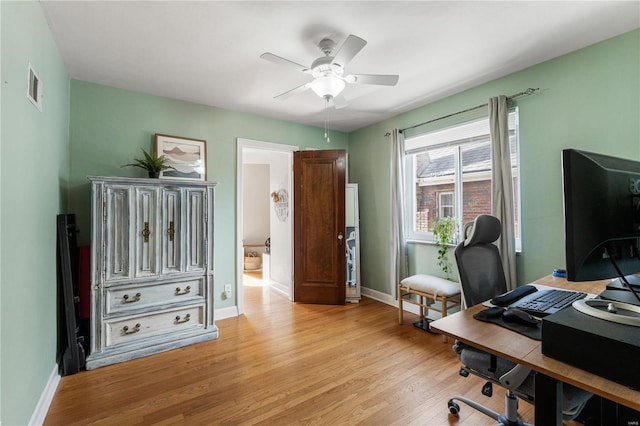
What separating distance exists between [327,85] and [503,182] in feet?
5.94

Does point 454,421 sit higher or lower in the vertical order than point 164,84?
lower

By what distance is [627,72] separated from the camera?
2.06 m

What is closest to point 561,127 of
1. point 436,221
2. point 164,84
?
point 436,221

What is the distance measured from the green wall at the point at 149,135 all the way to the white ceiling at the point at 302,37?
8.1 inches

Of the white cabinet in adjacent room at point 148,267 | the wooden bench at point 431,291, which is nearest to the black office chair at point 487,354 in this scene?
the wooden bench at point 431,291

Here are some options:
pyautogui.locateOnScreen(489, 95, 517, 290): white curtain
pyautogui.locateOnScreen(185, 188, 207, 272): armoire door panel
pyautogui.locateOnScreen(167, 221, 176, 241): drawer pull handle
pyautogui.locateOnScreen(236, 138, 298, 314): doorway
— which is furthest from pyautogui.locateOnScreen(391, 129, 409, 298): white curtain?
pyautogui.locateOnScreen(167, 221, 176, 241): drawer pull handle

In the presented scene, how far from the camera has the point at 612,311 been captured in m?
0.95

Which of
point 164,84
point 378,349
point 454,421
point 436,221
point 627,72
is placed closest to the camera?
point 454,421

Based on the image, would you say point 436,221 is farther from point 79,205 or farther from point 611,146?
point 79,205

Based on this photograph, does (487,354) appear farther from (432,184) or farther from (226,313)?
(226,313)

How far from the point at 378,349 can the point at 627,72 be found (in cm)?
287

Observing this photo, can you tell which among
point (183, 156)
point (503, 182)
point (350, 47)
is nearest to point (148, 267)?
point (183, 156)

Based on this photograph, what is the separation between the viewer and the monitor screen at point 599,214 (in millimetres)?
882

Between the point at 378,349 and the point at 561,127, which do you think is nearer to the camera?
the point at 561,127
